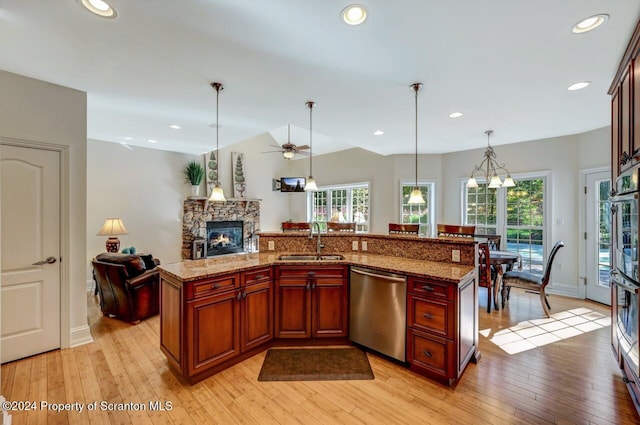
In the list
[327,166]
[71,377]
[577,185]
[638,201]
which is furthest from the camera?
[327,166]

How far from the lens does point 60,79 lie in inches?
102

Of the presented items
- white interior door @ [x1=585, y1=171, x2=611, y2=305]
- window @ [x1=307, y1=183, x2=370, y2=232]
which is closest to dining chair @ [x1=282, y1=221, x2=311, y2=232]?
window @ [x1=307, y1=183, x2=370, y2=232]

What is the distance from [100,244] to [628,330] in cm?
716

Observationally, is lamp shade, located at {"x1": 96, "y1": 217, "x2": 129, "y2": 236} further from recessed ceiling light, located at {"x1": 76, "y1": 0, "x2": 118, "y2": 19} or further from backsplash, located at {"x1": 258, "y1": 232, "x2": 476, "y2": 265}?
recessed ceiling light, located at {"x1": 76, "y1": 0, "x2": 118, "y2": 19}

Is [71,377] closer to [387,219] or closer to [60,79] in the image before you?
[60,79]

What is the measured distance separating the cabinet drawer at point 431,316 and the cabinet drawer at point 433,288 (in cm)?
7

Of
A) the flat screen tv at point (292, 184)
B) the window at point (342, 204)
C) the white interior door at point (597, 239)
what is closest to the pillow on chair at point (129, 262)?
the window at point (342, 204)

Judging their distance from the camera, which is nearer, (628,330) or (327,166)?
(628,330)

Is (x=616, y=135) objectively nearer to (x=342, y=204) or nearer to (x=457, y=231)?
(x=457, y=231)

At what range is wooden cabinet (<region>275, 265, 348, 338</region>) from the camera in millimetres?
2742

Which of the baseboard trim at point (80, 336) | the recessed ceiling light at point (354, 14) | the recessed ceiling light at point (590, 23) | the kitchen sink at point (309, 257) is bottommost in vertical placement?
the baseboard trim at point (80, 336)

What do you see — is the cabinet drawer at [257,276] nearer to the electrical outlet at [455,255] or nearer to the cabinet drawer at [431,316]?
the cabinet drawer at [431,316]

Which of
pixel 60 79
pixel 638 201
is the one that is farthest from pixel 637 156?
pixel 60 79

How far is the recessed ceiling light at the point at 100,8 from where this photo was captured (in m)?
1.63
